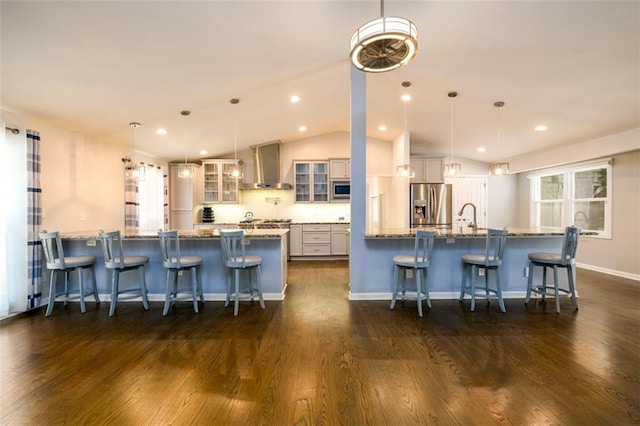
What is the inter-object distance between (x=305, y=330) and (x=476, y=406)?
1585 millimetres

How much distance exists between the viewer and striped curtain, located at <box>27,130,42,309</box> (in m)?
3.47

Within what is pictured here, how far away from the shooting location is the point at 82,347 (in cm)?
266

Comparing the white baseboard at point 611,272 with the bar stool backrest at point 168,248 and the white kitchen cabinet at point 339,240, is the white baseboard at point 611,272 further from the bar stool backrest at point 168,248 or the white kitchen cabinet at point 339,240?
the bar stool backrest at point 168,248

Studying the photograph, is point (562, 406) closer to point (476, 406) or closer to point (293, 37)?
point (476, 406)

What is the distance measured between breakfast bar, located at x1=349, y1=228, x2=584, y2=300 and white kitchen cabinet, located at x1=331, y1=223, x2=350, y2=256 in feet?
9.35

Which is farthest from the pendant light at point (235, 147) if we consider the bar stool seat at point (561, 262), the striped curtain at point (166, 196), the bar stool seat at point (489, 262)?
the bar stool seat at point (561, 262)

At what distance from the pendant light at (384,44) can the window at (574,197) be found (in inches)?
222

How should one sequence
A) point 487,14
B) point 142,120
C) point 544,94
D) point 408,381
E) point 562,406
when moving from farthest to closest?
point 142,120 < point 544,94 < point 487,14 < point 408,381 < point 562,406

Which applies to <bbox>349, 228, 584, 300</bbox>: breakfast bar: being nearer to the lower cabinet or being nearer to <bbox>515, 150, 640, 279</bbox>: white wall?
<bbox>515, 150, 640, 279</bbox>: white wall

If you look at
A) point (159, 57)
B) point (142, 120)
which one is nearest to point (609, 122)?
point (159, 57)

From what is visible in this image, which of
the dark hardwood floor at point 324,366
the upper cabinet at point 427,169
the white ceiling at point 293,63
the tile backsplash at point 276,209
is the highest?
the white ceiling at point 293,63

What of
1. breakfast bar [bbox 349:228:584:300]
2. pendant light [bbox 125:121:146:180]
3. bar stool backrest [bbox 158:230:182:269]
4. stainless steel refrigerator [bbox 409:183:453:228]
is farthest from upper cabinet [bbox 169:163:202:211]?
stainless steel refrigerator [bbox 409:183:453:228]

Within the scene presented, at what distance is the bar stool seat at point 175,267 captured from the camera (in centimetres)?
344

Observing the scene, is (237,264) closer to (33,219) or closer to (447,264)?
(33,219)
